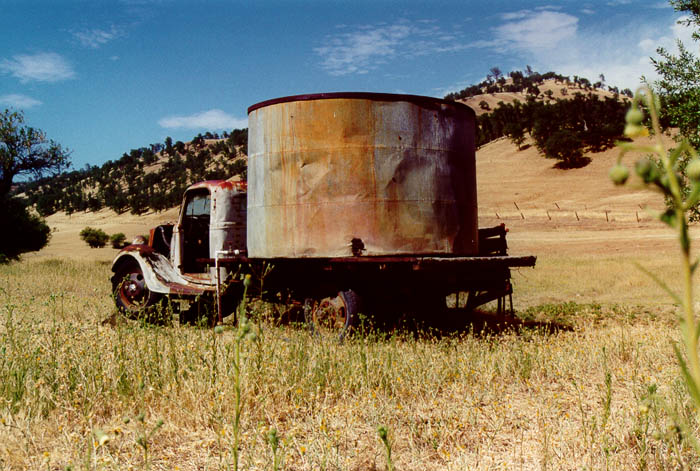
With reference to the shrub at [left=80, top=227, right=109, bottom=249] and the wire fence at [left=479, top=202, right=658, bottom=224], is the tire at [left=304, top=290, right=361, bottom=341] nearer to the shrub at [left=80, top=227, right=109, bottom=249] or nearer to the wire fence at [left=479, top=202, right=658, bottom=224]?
the wire fence at [left=479, top=202, right=658, bottom=224]

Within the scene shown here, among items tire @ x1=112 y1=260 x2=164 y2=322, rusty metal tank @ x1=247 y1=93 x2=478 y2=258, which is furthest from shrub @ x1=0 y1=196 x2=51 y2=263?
rusty metal tank @ x1=247 y1=93 x2=478 y2=258

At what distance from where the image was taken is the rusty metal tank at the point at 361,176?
8.09 m

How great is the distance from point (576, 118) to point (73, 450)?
78971 millimetres

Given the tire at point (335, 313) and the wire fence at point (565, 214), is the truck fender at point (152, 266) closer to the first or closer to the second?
the tire at point (335, 313)

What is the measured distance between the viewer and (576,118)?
75125 mm

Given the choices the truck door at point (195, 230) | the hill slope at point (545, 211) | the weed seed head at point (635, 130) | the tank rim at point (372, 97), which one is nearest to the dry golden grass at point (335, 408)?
the weed seed head at point (635, 130)

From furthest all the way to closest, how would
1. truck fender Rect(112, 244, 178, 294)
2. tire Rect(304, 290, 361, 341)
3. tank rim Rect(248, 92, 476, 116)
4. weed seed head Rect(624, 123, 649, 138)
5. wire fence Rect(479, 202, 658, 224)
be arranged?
wire fence Rect(479, 202, 658, 224), truck fender Rect(112, 244, 178, 294), tank rim Rect(248, 92, 476, 116), tire Rect(304, 290, 361, 341), weed seed head Rect(624, 123, 649, 138)

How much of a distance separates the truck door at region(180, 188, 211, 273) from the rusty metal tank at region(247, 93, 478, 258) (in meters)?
2.92

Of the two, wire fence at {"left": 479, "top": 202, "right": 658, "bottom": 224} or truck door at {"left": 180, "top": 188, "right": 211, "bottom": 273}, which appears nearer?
truck door at {"left": 180, "top": 188, "right": 211, "bottom": 273}

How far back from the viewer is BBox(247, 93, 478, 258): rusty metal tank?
8.09m

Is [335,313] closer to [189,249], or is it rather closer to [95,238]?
[189,249]

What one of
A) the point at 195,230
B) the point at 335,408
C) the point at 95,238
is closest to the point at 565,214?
the point at 95,238

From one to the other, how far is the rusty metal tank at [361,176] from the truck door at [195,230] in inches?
115

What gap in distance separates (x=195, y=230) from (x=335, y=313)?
4267 millimetres
